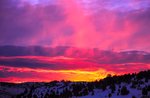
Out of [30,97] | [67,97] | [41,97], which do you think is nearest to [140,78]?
[67,97]

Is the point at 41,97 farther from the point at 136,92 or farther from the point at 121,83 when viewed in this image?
the point at 136,92

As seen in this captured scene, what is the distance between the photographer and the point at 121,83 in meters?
44.2

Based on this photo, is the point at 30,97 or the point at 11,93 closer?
the point at 30,97

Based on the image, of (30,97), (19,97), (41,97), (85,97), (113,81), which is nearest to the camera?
(85,97)

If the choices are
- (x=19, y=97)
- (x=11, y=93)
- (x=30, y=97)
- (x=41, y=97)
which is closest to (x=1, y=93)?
(x=11, y=93)

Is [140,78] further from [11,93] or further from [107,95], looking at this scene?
[11,93]

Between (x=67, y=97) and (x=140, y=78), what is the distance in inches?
425

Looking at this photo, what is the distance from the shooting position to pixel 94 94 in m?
43.3

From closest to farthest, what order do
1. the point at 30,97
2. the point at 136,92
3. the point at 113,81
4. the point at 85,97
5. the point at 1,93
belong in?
the point at 136,92
the point at 85,97
the point at 113,81
the point at 30,97
the point at 1,93

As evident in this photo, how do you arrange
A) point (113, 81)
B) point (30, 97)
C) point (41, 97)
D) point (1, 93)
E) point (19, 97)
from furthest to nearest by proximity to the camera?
point (1, 93) < point (19, 97) < point (30, 97) < point (41, 97) < point (113, 81)

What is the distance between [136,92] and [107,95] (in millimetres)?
3431

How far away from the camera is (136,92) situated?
38656mm

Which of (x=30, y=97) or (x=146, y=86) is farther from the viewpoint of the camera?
(x=30, y=97)

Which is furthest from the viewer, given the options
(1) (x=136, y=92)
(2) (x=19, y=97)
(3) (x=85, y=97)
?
(2) (x=19, y=97)
